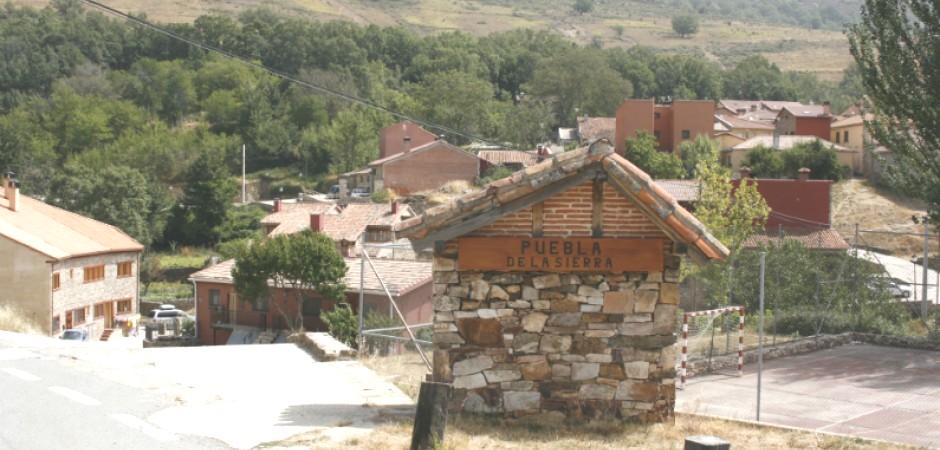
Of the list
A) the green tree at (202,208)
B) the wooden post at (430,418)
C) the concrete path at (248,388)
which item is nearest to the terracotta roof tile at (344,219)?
the green tree at (202,208)

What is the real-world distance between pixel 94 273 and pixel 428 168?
35478 millimetres

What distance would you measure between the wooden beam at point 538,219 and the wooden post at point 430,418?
104 inches

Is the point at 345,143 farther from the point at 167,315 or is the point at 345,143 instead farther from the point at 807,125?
the point at 167,315

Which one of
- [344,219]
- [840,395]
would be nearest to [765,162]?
[344,219]

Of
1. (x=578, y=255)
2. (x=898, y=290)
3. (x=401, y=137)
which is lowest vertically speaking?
(x=898, y=290)

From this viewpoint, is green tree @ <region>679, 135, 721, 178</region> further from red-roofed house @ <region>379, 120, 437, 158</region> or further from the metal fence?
the metal fence

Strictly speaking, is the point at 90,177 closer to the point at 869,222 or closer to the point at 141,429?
the point at 869,222

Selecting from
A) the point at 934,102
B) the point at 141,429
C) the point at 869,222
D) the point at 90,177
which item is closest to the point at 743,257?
the point at 934,102

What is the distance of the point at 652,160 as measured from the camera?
7119 centimetres

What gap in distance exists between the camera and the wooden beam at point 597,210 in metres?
11.2

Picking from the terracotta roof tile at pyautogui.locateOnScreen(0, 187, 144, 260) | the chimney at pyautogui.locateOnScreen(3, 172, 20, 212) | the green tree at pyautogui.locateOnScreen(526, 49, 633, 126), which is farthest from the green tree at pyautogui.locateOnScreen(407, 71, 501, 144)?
the chimney at pyautogui.locateOnScreen(3, 172, 20, 212)

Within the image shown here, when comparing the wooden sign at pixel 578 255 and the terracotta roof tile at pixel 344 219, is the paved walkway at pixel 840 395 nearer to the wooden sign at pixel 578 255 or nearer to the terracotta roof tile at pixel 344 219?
the wooden sign at pixel 578 255

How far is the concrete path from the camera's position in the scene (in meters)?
10.6

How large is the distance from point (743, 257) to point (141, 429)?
1989cm
